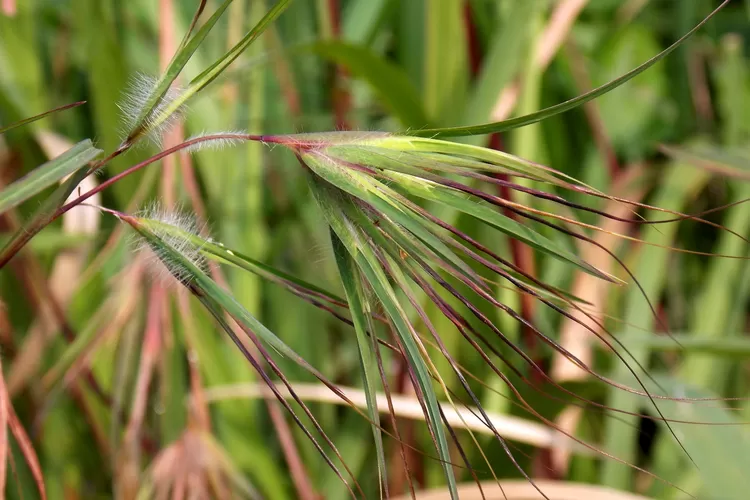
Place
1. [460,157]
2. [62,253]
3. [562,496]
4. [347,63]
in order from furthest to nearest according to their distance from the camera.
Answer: [62,253], [347,63], [562,496], [460,157]

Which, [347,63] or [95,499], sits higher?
[347,63]

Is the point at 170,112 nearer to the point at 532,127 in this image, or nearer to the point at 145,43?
the point at 532,127

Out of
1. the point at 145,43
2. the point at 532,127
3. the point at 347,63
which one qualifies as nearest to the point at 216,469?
the point at 347,63

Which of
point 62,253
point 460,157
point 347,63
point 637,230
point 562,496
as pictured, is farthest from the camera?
point 637,230

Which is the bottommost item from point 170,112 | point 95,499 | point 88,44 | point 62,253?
point 95,499

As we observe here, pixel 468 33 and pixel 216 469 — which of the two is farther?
pixel 468 33
